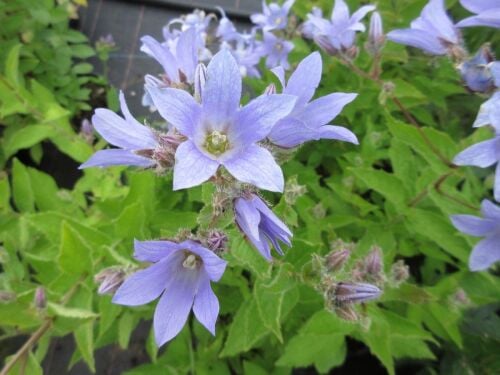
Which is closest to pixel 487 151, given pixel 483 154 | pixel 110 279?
pixel 483 154

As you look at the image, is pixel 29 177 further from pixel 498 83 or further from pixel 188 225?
pixel 498 83

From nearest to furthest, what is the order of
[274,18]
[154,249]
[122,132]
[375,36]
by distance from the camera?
[154,249]
[122,132]
[375,36]
[274,18]

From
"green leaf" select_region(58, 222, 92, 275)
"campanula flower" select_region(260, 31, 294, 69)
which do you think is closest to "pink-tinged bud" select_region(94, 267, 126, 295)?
"green leaf" select_region(58, 222, 92, 275)

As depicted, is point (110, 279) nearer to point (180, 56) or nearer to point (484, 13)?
point (180, 56)

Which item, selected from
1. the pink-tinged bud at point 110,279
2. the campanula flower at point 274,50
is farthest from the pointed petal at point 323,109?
the campanula flower at point 274,50

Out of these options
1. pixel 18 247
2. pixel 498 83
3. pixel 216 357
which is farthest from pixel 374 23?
pixel 18 247

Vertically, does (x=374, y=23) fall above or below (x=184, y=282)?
above

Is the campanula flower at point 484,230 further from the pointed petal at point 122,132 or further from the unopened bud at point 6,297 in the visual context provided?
the unopened bud at point 6,297
